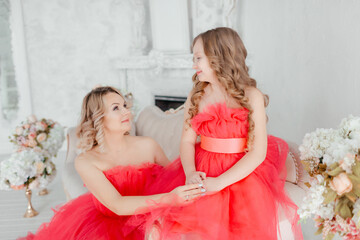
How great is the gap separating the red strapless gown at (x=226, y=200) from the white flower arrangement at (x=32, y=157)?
5.69 feet

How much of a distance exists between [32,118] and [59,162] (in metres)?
1.82

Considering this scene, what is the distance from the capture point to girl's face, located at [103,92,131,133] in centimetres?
190

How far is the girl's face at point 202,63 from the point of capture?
173cm

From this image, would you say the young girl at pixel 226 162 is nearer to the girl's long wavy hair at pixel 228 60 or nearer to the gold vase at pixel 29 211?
the girl's long wavy hair at pixel 228 60

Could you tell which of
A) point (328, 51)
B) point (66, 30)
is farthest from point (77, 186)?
point (66, 30)

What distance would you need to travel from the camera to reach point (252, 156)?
1.67 m

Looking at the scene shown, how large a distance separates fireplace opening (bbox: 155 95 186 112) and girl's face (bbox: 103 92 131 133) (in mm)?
2581

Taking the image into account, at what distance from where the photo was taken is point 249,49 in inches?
143

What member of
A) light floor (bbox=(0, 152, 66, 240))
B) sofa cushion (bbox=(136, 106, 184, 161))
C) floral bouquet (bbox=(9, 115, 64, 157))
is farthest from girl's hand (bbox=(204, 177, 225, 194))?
floral bouquet (bbox=(9, 115, 64, 157))

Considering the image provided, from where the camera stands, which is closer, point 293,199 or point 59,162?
point 293,199

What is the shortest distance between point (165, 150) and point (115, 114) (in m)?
0.88

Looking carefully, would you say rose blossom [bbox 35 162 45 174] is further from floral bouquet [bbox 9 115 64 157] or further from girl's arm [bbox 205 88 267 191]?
girl's arm [bbox 205 88 267 191]

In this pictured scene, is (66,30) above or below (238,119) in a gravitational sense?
above

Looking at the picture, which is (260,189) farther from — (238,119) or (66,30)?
(66,30)
